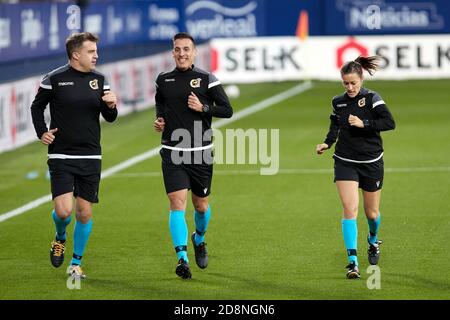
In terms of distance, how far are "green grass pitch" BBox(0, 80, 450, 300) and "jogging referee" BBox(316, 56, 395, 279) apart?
21.6 inches

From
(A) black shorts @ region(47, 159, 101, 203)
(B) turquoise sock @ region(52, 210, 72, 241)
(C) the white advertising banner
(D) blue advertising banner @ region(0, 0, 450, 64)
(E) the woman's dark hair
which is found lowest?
(B) turquoise sock @ region(52, 210, 72, 241)

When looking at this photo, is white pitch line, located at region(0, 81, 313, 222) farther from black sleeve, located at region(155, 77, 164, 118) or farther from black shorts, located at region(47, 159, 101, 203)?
black sleeve, located at region(155, 77, 164, 118)

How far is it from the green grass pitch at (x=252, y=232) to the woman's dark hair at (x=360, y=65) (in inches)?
76.1

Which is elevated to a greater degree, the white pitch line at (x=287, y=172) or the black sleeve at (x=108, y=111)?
the white pitch line at (x=287, y=172)

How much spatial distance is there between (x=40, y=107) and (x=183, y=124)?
4.50 feet

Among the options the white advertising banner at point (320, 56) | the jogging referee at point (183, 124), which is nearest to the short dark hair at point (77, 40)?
the jogging referee at point (183, 124)

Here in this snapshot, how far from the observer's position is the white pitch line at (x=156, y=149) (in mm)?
16781

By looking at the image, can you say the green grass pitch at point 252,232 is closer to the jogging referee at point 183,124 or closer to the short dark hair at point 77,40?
the jogging referee at point 183,124

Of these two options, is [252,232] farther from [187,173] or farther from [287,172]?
[287,172]

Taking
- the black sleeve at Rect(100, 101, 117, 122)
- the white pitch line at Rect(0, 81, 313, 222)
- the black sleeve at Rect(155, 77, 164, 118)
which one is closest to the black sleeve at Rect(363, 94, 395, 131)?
the black sleeve at Rect(155, 77, 164, 118)

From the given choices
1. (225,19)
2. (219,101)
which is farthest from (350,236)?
(225,19)

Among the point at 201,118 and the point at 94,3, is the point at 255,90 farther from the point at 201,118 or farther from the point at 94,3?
the point at 201,118

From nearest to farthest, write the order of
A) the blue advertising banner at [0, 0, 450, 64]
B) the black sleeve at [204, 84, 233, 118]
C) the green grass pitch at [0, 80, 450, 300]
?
the green grass pitch at [0, 80, 450, 300]
the black sleeve at [204, 84, 233, 118]
the blue advertising banner at [0, 0, 450, 64]

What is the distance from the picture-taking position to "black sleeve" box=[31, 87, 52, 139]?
11797mm
